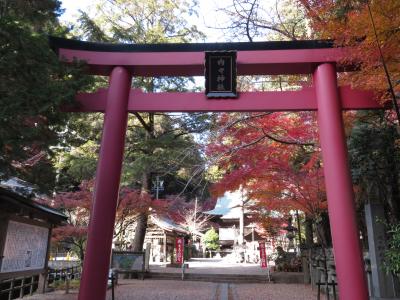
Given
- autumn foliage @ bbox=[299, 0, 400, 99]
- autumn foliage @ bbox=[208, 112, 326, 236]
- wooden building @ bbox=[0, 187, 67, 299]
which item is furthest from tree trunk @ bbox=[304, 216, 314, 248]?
autumn foliage @ bbox=[299, 0, 400, 99]

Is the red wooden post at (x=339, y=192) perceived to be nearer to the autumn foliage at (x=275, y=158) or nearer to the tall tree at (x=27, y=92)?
the autumn foliage at (x=275, y=158)

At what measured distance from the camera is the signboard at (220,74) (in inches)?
305

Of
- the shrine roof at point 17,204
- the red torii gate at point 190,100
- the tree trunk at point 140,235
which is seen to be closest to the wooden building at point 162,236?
the tree trunk at point 140,235

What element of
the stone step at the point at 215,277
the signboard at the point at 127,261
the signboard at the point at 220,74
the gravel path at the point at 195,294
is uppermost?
the signboard at the point at 220,74

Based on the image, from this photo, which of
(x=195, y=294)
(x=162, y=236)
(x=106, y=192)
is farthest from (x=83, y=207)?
(x=162, y=236)

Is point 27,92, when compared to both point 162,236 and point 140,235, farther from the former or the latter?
point 162,236

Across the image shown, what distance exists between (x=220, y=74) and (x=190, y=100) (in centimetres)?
85

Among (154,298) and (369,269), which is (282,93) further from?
(154,298)

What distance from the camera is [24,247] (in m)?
9.38

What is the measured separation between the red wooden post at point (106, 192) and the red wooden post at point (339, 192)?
409 centimetres

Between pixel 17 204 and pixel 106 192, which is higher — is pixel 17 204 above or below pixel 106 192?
below

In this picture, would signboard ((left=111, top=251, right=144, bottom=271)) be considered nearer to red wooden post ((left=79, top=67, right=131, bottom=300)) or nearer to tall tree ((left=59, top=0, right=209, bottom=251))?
tall tree ((left=59, top=0, right=209, bottom=251))

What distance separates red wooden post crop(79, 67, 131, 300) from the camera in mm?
6734

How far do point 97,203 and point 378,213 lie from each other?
7.03m
